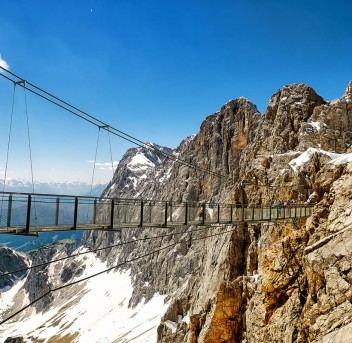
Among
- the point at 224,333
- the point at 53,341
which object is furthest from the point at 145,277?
the point at 224,333

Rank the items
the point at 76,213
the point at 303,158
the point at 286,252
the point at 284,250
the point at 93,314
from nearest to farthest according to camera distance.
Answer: the point at 76,213, the point at 286,252, the point at 284,250, the point at 303,158, the point at 93,314

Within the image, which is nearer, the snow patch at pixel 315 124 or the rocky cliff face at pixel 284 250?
the rocky cliff face at pixel 284 250

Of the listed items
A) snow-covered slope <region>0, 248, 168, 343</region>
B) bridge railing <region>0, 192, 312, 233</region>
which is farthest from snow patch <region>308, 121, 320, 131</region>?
snow-covered slope <region>0, 248, 168, 343</region>

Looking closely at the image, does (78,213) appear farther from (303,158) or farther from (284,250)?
(303,158)

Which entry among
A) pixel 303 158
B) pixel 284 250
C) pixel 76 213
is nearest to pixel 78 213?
pixel 76 213

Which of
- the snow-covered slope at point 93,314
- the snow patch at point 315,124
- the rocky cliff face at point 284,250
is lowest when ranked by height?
the snow-covered slope at point 93,314

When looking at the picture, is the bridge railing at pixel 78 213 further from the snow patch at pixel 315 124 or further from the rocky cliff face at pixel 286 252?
the snow patch at pixel 315 124

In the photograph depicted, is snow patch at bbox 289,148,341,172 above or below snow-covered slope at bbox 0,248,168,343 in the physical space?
above

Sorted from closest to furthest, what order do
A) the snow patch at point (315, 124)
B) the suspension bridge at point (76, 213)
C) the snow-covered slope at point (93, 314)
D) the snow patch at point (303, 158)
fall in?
1. the suspension bridge at point (76, 213)
2. the snow patch at point (303, 158)
3. the snow patch at point (315, 124)
4. the snow-covered slope at point (93, 314)

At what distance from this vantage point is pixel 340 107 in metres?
44.8

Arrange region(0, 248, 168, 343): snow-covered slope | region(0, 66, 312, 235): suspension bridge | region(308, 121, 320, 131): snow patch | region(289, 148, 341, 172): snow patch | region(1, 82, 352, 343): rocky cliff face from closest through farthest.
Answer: region(0, 66, 312, 235): suspension bridge
region(1, 82, 352, 343): rocky cliff face
region(289, 148, 341, 172): snow patch
region(308, 121, 320, 131): snow patch
region(0, 248, 168, 343): snow-covered slope

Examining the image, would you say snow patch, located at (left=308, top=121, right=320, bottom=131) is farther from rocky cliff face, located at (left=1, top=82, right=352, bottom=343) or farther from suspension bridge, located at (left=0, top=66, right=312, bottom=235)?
suspension bridge, located at (left=0, top=66, right=312, bottom=235)

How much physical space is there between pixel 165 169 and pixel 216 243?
113463 millimetres

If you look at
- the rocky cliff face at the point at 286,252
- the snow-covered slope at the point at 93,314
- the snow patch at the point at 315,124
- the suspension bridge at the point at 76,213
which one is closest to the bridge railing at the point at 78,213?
the suspension bridge at the point at 76,213
